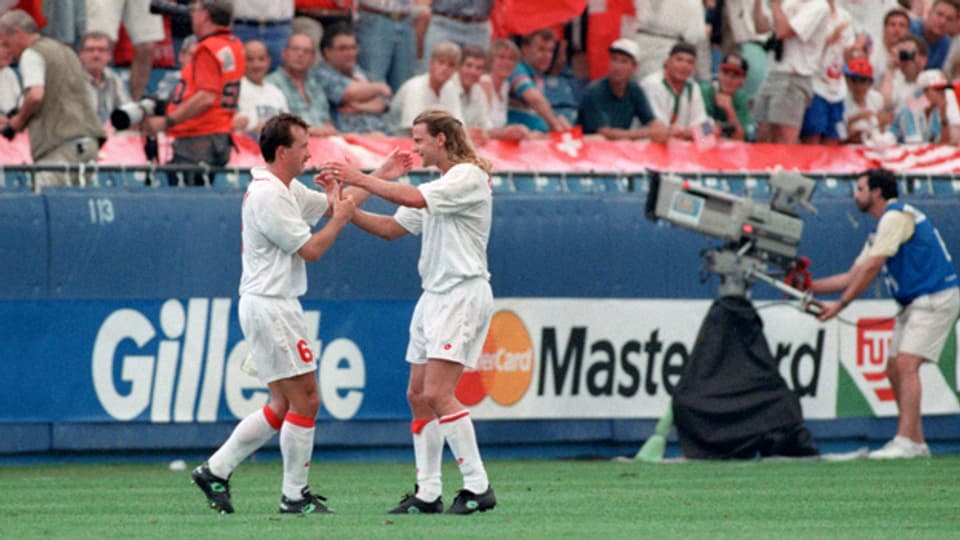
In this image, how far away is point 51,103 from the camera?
15.1 metres

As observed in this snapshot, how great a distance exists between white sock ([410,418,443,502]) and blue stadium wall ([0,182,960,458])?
15.6 feet

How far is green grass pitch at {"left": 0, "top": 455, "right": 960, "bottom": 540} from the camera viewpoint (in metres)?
9.43

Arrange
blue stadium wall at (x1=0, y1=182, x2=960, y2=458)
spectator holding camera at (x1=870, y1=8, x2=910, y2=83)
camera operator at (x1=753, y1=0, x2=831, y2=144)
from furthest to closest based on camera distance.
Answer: spectator holding camera at (x1=870, y1=8, x2=910, y2=83), camera operator at (x1=753, y1=0, x2=831, y2=144), blue stadium wall at (x1=0, y1=182, x2=960, y2=458)

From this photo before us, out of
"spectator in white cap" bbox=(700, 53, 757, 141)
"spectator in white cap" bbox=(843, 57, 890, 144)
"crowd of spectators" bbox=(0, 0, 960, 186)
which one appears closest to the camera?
"crowd of spectators" bbox=(0, 0, 960, 186)

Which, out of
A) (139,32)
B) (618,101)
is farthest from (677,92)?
(139,32)

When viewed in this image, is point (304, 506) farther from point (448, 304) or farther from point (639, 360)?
point (639, 360)

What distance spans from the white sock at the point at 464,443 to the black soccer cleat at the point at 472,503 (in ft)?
0.18

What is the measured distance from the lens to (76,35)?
665 inches

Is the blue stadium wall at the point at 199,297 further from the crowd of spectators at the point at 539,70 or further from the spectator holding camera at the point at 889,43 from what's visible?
the spectator holding camera at the point at 889,43

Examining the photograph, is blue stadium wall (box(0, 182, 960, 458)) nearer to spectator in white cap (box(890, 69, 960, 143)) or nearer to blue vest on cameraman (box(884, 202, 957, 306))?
blue vest on cameraman (box(884, 202, 957, 306))

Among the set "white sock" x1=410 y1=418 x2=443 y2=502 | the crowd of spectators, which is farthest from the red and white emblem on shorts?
"white sock" x1=410 y1=418 x2=443 y2=502

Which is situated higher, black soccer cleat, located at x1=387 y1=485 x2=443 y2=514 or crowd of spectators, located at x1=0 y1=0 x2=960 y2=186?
crowd of spectators, located at x1=0 y1=0 x2=960 y2=186

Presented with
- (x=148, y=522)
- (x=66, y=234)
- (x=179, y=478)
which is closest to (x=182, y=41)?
(x=66, y=234)

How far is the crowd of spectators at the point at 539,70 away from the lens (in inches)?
663
